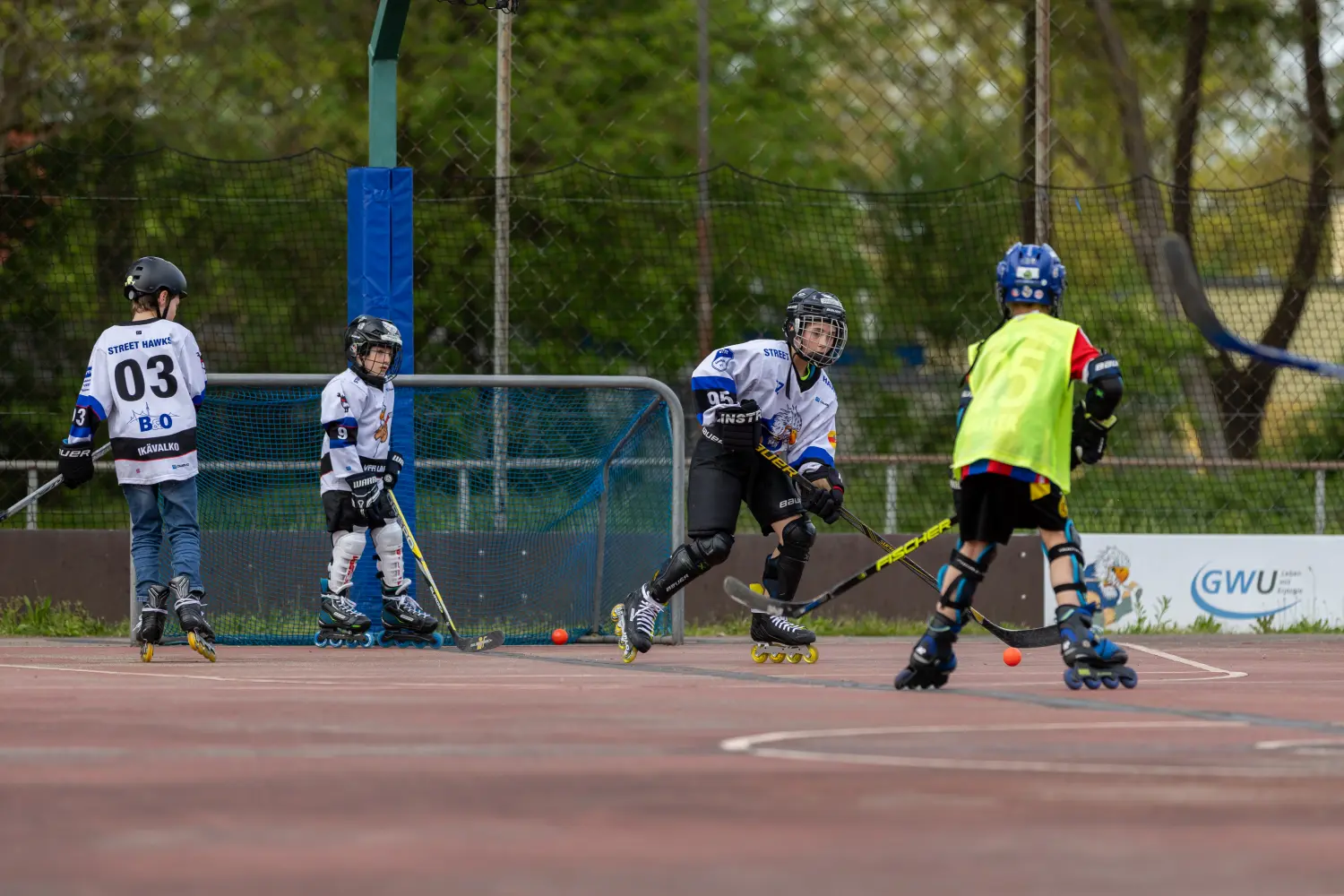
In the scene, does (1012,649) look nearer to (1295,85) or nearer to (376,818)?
(376,818)

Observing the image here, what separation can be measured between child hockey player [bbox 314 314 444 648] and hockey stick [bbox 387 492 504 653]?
0.05 meters

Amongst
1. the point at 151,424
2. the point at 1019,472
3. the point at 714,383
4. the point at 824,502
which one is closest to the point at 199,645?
the point at 151,424

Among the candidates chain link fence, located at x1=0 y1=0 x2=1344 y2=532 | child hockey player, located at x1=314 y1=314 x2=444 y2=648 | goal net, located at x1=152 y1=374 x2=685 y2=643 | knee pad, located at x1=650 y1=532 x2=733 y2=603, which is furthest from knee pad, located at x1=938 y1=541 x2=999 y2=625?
chain link fence, located at x1=0 y1=0 x2=1344 y2=532

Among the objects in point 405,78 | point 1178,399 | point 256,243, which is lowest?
point 1178,399

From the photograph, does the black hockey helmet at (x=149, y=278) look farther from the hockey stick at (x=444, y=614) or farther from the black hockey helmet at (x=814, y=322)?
the black hockey helmet at (x=814, y=322)

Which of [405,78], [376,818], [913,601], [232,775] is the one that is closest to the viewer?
[376,818]

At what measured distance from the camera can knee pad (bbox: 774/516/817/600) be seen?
350 inches

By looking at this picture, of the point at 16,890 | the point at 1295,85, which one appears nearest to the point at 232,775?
the point at 16,890

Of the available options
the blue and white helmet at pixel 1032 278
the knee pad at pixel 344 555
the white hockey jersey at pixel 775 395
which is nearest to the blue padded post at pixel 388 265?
the knee pad at pixel 344 555

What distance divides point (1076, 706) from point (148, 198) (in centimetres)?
750

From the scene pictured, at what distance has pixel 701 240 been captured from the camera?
485 inches

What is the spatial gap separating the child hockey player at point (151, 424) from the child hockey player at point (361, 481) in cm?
90

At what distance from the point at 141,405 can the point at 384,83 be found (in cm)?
254

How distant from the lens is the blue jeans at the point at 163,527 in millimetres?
8883
